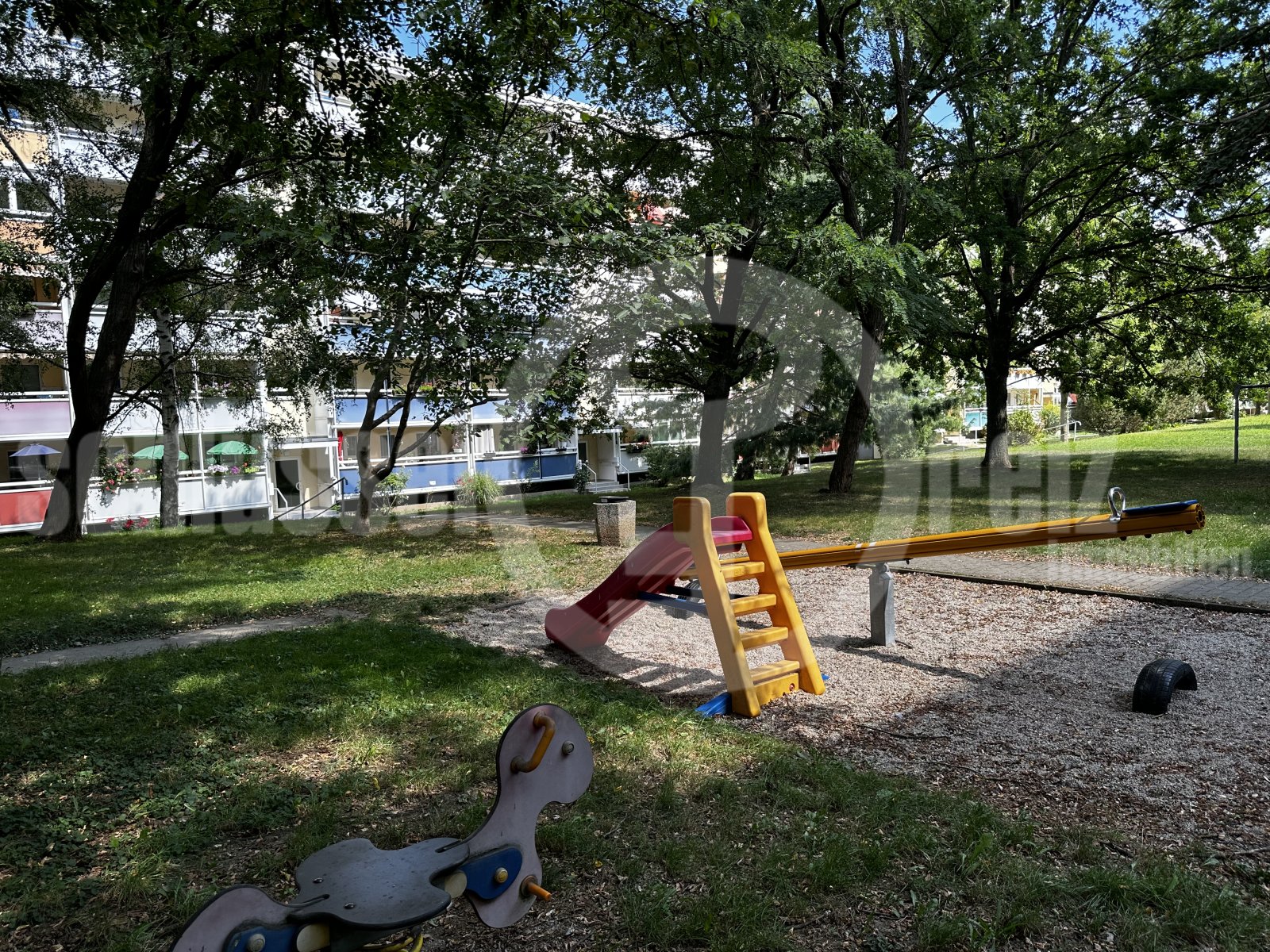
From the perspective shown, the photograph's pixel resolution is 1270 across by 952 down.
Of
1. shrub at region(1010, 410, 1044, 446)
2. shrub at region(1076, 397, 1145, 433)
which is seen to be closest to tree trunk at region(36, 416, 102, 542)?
shrub at region(1010, 410, 1044, 446)

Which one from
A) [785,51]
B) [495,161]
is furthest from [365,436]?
[785,51]

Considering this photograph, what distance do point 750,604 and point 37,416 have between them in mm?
24821

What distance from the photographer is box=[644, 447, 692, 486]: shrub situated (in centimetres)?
2427

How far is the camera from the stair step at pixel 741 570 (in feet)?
19.0

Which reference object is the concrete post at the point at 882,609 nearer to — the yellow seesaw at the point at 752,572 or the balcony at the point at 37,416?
the yellow seesaw at the point at 752,572

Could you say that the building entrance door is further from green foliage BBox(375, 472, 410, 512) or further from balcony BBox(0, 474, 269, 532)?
green foliage BBox(375, 472, 410, 512)

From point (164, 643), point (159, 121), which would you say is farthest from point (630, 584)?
point (159, 121)

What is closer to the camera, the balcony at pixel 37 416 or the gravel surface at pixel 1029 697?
the gravel surface at pixel 1029 697

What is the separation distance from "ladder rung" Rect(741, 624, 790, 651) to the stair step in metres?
0.38

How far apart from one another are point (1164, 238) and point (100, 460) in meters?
25.1

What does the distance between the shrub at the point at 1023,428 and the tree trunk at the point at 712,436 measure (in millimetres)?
19760

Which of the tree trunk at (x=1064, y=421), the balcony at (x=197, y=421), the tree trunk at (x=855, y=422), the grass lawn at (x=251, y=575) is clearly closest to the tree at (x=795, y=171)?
the tree trunk at (x=855, y=422)

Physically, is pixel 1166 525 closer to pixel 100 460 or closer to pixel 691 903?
pixel 691 903

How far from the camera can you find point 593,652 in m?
6.85
